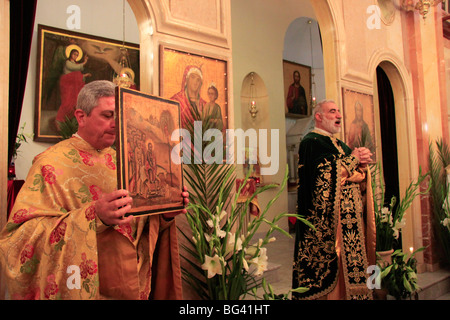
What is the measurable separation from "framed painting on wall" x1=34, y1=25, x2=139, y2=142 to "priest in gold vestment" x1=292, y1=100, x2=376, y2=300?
4.03m

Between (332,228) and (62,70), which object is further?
(62,70)

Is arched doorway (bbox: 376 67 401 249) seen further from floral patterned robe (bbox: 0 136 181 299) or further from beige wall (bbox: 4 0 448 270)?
floral patterned robe (bbox: 0 136 181 299)

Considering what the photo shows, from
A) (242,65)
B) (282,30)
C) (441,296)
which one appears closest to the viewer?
(441,296)

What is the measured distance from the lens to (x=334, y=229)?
146 inches

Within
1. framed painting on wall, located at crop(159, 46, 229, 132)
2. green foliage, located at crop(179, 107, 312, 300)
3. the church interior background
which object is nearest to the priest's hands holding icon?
green foliage, located at crop(179, 107, 312, 300)

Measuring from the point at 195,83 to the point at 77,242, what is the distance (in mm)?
2061

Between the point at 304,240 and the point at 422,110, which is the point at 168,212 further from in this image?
the point at 422,110

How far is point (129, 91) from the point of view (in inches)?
66.6

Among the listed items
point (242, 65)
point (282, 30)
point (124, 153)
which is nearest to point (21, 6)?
point (124, 153)

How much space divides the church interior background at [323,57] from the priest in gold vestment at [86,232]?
A: 3.01 feet

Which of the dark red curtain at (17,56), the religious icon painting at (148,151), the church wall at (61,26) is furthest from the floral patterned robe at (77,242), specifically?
the church wall at (61,26)

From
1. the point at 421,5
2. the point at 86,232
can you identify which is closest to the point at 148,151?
the point at 86,232

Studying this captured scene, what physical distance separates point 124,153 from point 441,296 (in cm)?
602

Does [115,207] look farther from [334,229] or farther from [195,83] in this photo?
[334,229]
